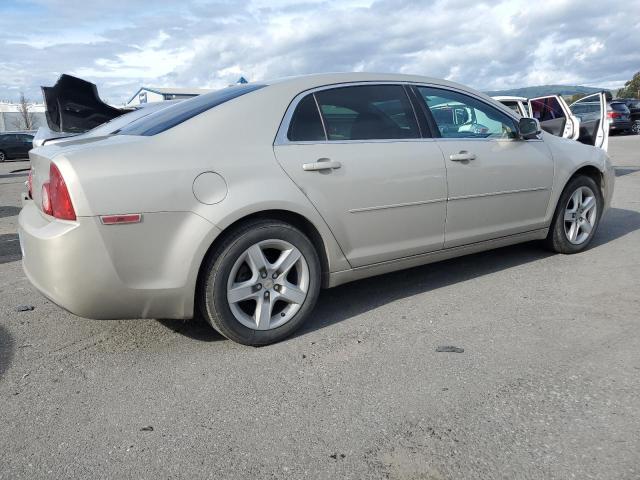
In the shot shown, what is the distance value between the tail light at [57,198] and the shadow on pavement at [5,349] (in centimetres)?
92

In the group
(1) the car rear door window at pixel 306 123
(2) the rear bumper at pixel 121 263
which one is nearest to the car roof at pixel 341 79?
(1) the car rear door window at pixel 306 123

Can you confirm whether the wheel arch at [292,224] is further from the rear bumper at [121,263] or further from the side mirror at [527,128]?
the side mirror at [527,128]

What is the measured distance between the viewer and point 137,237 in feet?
9.39

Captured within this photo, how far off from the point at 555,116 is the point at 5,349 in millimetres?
9869

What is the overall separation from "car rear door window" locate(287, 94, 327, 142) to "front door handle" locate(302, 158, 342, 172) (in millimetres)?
162

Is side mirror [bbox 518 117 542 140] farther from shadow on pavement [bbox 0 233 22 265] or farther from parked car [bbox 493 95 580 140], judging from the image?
parked car [bbox 493 95 580 140]

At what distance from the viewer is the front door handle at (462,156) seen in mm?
3941

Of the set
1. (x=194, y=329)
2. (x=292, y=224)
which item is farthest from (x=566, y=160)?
(x=194, y=329)

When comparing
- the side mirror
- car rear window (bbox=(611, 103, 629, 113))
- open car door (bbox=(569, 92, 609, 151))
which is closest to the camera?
the side mirror

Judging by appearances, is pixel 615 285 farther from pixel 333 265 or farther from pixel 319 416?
pixel 319 416

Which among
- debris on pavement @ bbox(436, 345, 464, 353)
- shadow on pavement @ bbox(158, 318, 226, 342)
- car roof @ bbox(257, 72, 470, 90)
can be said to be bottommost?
shadow on pavement @ bbox(158, 318, 226, 342)

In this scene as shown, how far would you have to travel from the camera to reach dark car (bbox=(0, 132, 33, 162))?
79.9 feet

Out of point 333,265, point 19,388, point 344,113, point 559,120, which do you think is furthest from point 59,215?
point 559,120

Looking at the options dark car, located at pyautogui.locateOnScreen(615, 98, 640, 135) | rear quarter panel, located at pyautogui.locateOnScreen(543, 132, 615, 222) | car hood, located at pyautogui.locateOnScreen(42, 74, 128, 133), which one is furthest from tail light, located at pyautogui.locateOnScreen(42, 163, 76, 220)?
dark car, located at pyautogui.locateOnScreen(615, 98, 640, 135)
